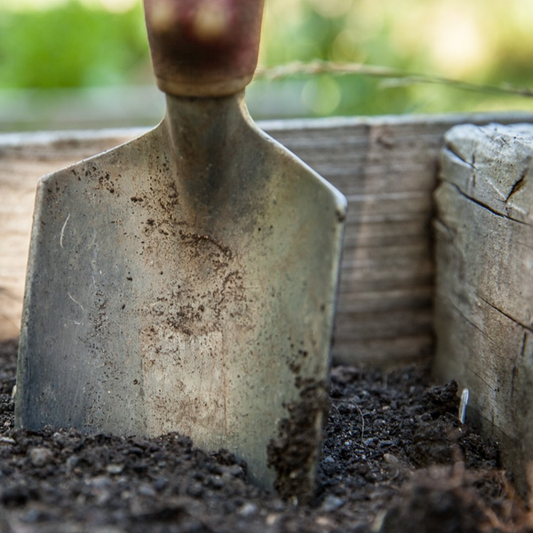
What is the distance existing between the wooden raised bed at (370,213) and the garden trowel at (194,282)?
17.8 inches

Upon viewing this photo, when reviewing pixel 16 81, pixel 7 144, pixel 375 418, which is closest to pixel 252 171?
pixel 375 418

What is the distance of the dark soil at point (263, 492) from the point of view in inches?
37.3

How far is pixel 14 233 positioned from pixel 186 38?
837 mm

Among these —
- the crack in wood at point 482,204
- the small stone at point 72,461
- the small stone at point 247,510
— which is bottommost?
the small stone at point 247,510

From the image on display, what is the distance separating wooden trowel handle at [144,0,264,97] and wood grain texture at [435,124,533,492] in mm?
519

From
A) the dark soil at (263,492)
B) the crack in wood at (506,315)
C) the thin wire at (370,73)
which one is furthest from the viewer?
the thin wire at (370,73)

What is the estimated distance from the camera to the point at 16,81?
12.7 ft

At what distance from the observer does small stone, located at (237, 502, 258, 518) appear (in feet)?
3.33

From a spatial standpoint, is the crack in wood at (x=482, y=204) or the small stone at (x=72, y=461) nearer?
the small stone at (x=72, y=461)

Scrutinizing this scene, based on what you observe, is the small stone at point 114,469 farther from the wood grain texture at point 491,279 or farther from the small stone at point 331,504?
the wood grain texture at point 491,279

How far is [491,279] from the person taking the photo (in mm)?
1337

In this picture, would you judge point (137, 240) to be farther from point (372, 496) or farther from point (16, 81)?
point (16, 81)

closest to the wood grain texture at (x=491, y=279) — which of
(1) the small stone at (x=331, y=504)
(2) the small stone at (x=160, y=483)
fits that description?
(1) the small stone at (x=331, y=504)

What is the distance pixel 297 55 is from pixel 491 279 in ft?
7.23
